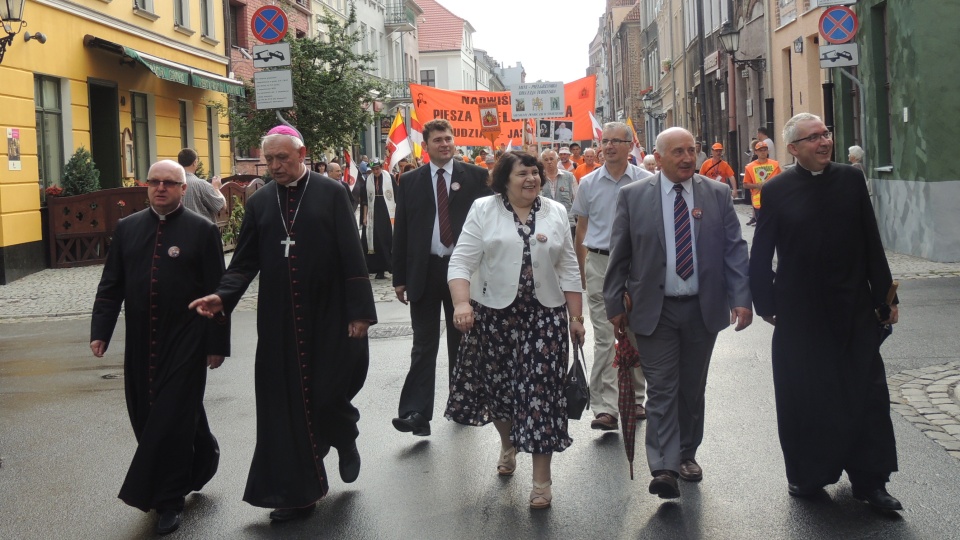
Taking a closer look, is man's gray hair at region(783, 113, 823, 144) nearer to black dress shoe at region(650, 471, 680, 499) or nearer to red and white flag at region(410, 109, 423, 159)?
black dress shoe at region(650, 471, 680, 499)

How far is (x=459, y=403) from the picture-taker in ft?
20.9

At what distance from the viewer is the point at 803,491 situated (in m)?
5.81

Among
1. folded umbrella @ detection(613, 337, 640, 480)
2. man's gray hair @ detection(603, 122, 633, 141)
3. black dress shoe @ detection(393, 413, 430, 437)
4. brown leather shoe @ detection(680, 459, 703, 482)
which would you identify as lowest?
brown leather shoe @ detection(680, 459, 703, 482)

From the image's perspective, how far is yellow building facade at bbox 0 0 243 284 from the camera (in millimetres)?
19203

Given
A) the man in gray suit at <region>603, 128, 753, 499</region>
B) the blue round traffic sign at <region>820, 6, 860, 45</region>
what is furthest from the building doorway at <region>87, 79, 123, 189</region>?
the man in gray suit at <region>603, 128, 753, 499</region>

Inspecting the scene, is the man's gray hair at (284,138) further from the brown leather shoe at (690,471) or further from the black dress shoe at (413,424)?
the brown leather shoe at (690,471)

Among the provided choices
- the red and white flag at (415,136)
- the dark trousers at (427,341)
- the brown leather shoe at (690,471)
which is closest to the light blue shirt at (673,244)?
the brown leather shoe at (690,471)

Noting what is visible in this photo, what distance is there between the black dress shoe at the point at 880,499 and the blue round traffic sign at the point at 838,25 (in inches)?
445

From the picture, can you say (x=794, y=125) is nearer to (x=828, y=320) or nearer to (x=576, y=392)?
(x=828, y=320)

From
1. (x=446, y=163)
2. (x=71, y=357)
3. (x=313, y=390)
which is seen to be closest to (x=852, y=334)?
(x=313, y=390)

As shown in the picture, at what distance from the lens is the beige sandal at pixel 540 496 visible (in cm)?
586

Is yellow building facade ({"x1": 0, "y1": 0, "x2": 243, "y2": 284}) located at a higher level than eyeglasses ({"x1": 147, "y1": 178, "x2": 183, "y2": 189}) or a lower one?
higher

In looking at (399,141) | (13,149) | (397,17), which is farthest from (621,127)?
(397,17)

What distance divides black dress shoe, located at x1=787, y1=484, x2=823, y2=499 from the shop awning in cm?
1844
